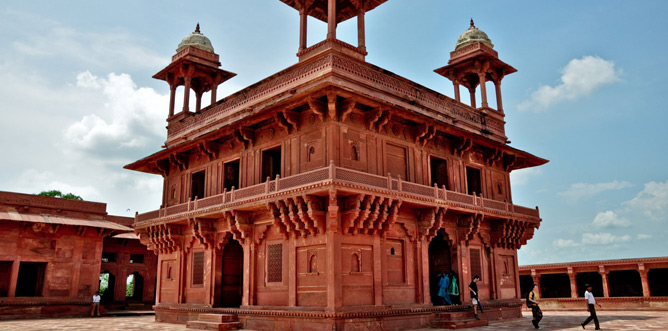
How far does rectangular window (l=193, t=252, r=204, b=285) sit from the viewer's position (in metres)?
19.1

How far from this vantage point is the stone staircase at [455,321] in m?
15.7

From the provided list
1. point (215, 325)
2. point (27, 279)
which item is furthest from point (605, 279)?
point (27, 279)

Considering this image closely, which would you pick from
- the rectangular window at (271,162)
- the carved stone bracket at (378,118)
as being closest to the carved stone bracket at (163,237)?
the rectangular window at (271,162)

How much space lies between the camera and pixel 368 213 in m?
14.5

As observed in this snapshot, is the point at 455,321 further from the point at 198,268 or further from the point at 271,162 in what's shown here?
the point at 198,268

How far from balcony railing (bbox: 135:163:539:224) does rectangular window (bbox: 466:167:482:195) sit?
1.05 metres

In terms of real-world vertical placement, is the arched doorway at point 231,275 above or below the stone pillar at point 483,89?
below

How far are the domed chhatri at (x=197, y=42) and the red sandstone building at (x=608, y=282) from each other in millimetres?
18639

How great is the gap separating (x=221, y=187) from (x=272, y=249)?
3626 mm

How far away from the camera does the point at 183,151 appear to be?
20.3 meters

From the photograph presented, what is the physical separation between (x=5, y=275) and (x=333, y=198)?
62.9ft

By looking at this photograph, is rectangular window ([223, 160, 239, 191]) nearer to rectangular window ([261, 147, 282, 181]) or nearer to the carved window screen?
rectangular window ([261, 147, 282, 181])

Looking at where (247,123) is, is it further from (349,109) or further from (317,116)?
(349,109)

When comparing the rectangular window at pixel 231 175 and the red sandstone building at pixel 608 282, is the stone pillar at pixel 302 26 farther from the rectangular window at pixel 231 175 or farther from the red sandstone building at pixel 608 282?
the red sandstone building at pixel 608 282
